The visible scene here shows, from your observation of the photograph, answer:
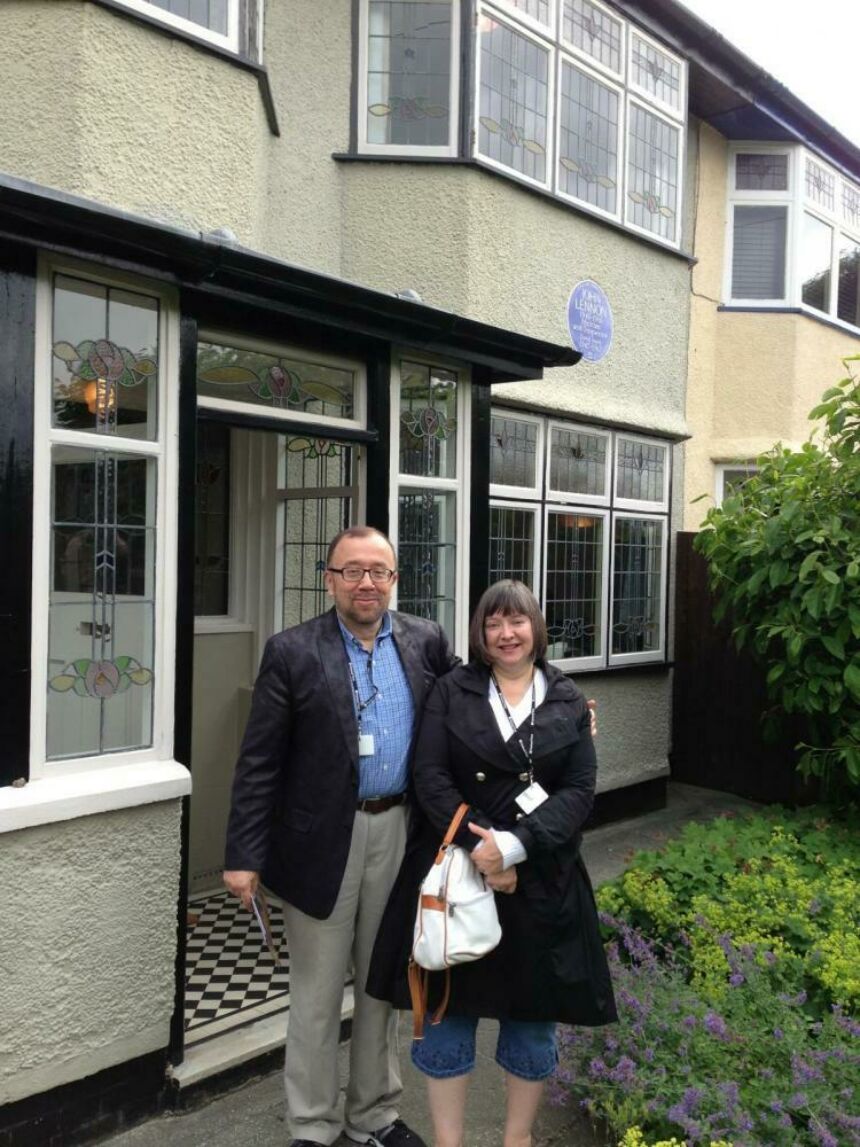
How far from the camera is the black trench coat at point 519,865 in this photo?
2.89 metres

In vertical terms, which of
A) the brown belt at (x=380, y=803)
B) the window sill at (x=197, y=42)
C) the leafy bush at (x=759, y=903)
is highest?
the window sill at (x=197, y=42)

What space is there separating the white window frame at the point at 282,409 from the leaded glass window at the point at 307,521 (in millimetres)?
974

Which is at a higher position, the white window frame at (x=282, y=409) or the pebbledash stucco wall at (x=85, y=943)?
the white window frame at (x=282, y=409)

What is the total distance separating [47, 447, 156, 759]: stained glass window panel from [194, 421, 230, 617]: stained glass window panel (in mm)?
2012

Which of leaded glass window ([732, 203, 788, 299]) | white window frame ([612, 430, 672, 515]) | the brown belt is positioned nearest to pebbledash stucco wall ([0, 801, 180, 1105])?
the brown belt

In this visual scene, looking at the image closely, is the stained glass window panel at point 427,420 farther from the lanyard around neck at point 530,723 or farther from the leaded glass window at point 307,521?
the lanyard around neck at point 530,723

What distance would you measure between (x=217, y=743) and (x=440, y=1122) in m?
2.89

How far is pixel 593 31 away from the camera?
24.1 ft

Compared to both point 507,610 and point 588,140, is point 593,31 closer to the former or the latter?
point 588,140

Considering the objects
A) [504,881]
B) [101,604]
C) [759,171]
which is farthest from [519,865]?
[759,171]

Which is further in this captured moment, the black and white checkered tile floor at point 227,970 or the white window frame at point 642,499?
the white window frame at point 642,499

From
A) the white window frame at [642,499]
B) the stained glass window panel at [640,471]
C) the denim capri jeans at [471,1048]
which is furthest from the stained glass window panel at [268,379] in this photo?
the stained glass window panel at [640,471]

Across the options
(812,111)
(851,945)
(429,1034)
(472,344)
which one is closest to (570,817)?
(429,1034)

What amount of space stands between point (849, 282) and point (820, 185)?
1244mm
